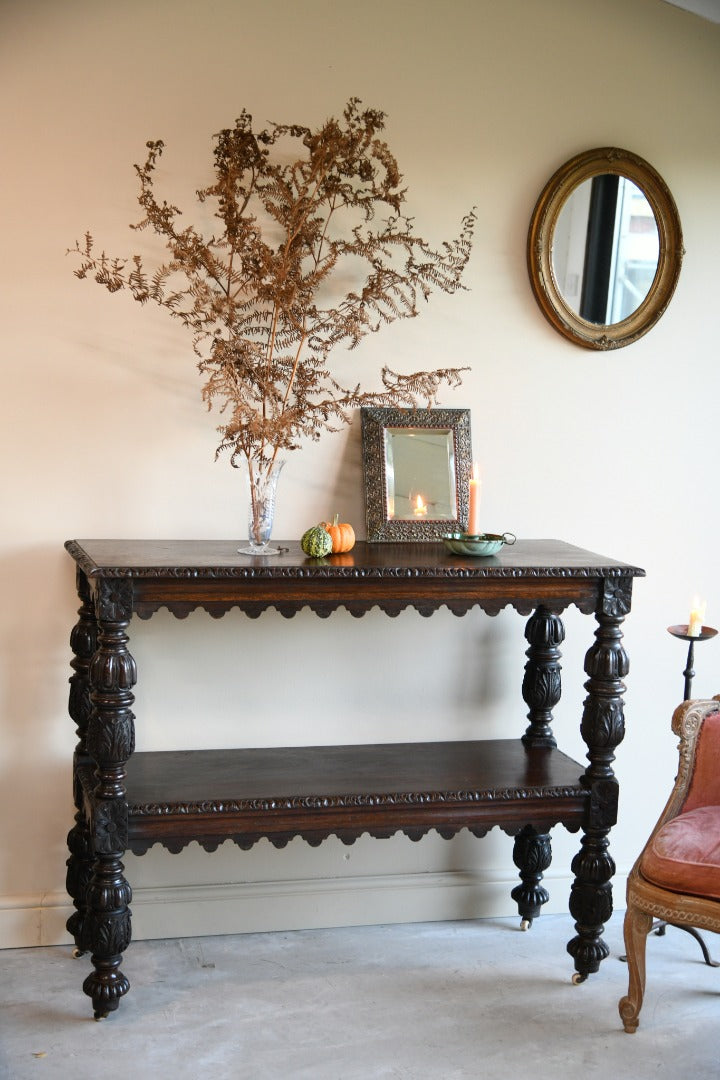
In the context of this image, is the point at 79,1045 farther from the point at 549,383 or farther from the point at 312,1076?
the point at 549,383

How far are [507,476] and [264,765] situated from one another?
106cm

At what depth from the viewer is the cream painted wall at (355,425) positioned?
2.84 metres

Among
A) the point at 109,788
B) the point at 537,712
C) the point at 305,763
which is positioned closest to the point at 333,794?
the point at 305,763

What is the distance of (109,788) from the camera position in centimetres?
247

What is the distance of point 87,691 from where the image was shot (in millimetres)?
2799

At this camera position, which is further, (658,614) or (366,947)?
(658,614)

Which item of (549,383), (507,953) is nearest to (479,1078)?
(507,953)

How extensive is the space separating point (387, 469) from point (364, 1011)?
1.37 meters

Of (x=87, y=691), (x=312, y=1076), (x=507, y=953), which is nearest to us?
(x=312, y=1076)

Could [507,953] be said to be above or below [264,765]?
below

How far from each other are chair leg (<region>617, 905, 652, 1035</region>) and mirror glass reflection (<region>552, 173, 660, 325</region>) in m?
1.63

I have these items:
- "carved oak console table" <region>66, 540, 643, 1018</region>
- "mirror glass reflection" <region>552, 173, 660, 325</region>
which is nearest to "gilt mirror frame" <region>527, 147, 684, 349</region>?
"mirror glass reflection" <region>552, 173, 660, 325</region>

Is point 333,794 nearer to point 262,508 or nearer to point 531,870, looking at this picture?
point 262,508

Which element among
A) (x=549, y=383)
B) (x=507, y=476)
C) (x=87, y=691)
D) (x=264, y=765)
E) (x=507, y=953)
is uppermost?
(x=549, y=383)
